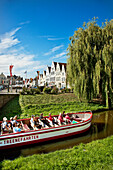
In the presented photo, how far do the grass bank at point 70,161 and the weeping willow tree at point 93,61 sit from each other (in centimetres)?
966

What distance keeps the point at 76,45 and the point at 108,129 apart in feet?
35.2

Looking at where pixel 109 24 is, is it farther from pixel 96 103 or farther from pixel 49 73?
pixel 49 73

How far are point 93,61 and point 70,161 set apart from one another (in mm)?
12506

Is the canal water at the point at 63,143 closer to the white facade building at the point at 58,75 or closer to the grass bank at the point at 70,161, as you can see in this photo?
the grass bank at the point at 70,161

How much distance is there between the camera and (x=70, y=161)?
5812 millimetres

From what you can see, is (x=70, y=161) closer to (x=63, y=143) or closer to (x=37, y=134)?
(x=63, y=143)

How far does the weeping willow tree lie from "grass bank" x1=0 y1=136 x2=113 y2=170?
966cm

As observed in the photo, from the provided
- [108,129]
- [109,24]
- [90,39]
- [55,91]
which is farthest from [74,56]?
[55,91]

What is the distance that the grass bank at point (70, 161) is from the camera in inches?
214

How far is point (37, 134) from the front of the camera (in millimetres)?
8492

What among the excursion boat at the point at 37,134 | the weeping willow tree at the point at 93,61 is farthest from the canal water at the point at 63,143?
the weeping willow tree at the point at 93,61

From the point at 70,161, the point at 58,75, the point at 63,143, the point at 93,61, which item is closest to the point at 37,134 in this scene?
the point at 63,143

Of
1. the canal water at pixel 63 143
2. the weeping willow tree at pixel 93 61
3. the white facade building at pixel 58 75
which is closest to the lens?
the canal water at pixel 63 143

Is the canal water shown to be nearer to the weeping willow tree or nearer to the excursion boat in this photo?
the excursion boat
